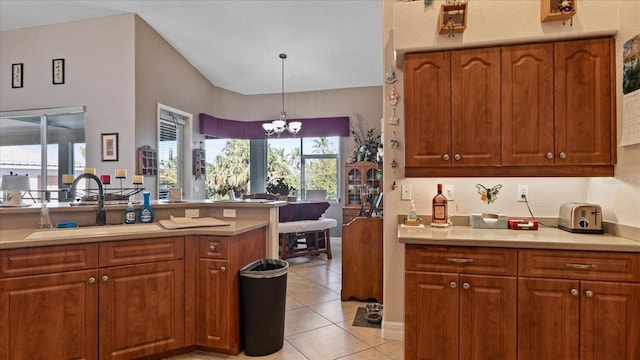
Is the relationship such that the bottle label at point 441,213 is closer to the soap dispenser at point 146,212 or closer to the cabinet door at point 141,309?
the cabinet door at point 141,309

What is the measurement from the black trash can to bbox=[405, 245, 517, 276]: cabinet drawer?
3.14 ft

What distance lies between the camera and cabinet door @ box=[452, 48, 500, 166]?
2.29m

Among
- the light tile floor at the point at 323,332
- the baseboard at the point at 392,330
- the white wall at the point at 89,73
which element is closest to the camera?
the light tile floor at the point at 323,332

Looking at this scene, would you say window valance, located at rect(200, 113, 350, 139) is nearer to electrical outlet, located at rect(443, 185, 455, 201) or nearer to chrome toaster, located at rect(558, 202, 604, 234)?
electrical outlet, located at rect(443, 185, 455, 201)

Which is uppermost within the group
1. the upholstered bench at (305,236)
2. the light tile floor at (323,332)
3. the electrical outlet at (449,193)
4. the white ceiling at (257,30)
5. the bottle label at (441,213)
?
the white ceiling at (257,30)

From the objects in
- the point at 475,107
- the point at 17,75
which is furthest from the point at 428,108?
the point at 17,75

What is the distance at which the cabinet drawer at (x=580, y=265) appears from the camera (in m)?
1.85

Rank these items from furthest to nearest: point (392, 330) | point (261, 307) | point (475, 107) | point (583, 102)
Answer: point (392, 330) < point (261, 307) < point (475, 107) < point (583, 102)

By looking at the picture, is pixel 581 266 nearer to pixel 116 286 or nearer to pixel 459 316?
A: pixel 459 316

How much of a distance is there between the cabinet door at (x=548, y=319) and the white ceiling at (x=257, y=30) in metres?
3.88

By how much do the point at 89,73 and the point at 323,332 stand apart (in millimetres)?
4795

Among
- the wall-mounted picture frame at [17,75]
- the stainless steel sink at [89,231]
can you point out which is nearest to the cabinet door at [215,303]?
the stainless steel sink at [89,231]

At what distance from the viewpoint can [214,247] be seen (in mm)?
2391

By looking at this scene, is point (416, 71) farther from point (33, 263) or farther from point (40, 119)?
point (40, 119)
